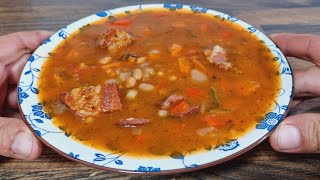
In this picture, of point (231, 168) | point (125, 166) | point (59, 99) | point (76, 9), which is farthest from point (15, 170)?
point (76, 9)

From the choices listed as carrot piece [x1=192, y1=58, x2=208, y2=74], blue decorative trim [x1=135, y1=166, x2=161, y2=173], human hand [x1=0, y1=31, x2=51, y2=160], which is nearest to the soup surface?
carrot piece [x1=192, y1=58, x2=208, y2=74]

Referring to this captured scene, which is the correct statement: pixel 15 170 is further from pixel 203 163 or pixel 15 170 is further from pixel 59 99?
pixel 203 163

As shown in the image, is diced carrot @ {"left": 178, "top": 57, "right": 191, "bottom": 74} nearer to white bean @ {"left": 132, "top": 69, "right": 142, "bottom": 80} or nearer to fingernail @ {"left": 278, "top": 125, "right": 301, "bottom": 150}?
white bean @ {"left": 132, "top": 69, "right": 142, "bottom": 80}

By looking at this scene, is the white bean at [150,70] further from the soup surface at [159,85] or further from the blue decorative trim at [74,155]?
the blue decorative trim at [74,155]

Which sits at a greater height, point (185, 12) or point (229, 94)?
point (185, 12)

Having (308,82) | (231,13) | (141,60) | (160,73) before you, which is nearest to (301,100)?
(308,82)

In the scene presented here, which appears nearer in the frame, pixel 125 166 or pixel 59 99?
pixel 125 166

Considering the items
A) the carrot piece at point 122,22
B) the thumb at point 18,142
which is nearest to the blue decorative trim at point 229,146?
the thumb at point 18,142

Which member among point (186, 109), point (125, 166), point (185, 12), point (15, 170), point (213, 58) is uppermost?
point (185, 12)
